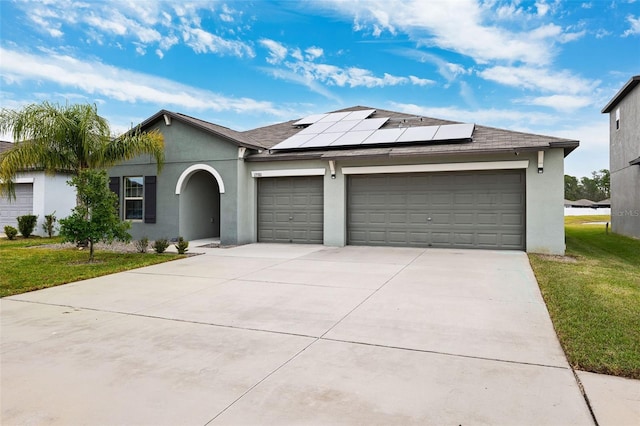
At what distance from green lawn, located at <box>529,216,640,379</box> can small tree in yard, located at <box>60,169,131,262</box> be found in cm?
975

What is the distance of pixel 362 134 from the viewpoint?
14.0 metres

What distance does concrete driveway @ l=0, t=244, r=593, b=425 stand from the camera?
2.84 meters

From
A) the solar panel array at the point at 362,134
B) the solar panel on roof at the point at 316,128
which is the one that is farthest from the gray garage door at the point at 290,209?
the solar panel on roof at the point at 316,128

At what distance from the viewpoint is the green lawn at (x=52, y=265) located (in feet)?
24.4

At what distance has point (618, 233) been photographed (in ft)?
60.3

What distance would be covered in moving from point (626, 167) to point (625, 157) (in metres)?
0.45

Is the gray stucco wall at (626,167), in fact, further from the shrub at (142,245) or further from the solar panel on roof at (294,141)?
the shrub at (142,245)

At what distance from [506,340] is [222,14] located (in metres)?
16.3

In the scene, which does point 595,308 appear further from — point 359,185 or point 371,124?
point 371,124

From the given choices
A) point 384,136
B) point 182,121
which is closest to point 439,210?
point 384,136

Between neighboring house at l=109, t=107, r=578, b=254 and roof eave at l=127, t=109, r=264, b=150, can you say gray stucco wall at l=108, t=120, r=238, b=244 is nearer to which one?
neighboring house at l=109, t=107, r=578, b=254

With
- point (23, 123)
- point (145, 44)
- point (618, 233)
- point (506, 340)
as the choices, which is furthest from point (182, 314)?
point (618, 233)

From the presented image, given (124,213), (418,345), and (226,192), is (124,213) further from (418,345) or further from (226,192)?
(418,345)

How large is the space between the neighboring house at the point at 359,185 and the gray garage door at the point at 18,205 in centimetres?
589
